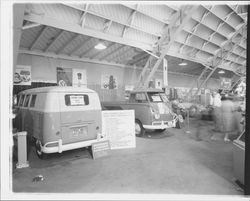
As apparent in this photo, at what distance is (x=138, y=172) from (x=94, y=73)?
3.71m

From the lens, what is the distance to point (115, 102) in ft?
18.0

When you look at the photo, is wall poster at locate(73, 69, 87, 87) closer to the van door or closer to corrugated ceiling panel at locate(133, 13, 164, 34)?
the van door

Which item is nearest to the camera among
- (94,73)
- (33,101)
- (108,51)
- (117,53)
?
(33,101)

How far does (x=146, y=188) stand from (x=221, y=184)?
3.75ft

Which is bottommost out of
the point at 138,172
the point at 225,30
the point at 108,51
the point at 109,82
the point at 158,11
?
the point at 138,172

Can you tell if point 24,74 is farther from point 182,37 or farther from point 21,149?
point 182,37

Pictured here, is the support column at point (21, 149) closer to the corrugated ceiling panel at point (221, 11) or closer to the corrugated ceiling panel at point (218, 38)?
the corrugated ceiling panel at point (221, 11)

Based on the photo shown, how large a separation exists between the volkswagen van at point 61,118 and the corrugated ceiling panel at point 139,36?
3.06 metres

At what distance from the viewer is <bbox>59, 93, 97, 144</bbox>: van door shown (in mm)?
2963

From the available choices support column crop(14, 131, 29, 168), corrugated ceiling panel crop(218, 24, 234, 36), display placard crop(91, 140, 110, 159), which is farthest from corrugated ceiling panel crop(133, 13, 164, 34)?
support column crop(14, 131, 29, 168)

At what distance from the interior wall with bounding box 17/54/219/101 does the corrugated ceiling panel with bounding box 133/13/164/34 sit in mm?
1765

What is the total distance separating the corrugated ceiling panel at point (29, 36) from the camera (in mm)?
4114

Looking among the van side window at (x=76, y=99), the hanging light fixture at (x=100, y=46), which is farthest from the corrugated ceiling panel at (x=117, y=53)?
the van side window at (x=76, y=99)

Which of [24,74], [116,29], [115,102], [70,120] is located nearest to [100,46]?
[116,29]
